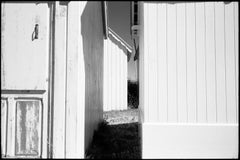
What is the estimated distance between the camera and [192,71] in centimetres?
267

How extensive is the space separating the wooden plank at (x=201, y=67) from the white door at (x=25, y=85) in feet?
6.30

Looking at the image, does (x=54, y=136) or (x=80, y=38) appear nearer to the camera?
(x=54, y=136)

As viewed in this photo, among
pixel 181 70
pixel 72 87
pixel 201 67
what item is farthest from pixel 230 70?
pixel 72 87

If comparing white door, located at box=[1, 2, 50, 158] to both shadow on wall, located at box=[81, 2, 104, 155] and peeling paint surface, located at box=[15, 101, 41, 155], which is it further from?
shadow on wall, located at box=[81, 2, 104, 155]

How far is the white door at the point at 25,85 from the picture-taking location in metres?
2.46

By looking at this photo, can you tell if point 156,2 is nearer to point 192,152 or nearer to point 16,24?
point 16,24

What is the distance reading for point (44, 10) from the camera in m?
2.51

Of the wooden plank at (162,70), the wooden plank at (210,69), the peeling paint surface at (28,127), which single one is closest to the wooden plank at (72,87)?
the peeling paint surface at (28,127)

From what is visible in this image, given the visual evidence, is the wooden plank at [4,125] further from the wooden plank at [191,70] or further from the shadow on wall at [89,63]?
the wooden plank at [191,70]

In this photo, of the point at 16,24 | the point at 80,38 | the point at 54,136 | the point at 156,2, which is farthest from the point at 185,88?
the point at 16,24

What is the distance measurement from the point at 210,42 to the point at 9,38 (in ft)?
8.38

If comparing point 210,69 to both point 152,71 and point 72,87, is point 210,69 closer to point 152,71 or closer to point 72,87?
point 152,71

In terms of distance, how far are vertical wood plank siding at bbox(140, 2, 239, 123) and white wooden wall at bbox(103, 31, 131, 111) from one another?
6165 millimetres

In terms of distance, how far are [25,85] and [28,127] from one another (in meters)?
0.51
